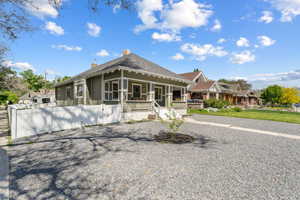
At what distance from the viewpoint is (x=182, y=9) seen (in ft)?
34.1

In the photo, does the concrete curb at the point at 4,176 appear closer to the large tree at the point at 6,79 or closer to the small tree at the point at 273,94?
the large tree at the point at 6,79

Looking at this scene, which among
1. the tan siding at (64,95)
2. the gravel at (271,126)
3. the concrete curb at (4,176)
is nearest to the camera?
the concrete curb at (4,176)

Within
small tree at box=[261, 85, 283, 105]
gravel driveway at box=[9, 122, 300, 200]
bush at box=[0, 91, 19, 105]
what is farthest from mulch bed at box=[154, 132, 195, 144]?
bush at box=[0, 91, 19, 105]

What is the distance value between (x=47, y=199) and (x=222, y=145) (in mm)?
5151

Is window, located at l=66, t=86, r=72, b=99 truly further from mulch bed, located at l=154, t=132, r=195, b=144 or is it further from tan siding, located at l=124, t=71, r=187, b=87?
mulch bed, located at l=154, t=132, r=195, b=144

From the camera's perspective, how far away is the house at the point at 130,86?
9847 mm

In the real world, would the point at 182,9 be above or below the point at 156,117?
above

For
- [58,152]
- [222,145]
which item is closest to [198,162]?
[222,145]

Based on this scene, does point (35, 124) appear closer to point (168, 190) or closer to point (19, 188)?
point (19, 188)

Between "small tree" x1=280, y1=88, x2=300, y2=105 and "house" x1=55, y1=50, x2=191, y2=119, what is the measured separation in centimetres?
3722

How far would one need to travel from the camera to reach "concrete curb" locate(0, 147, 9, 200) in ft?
7.67

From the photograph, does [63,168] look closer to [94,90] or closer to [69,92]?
[94,90]

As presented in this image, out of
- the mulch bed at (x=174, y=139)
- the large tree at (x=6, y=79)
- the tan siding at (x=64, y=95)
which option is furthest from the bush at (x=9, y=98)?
the mulch bed at (x=174, y=139)

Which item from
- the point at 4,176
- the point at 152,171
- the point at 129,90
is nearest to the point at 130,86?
the point at 129,90
